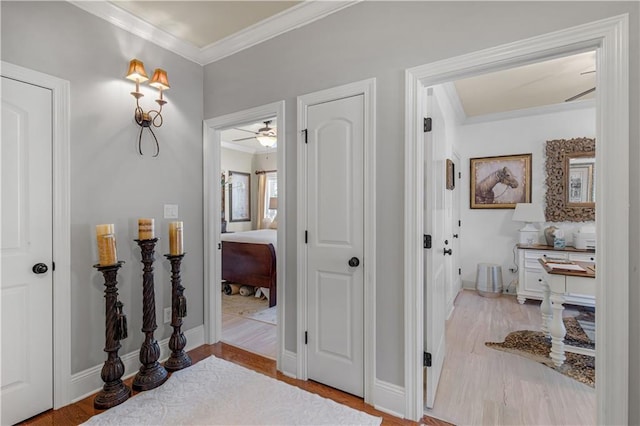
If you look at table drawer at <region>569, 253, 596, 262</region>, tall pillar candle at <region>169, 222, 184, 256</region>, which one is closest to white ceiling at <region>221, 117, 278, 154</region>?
tall pillar candle at <region>169, 222, 184, 256</region>

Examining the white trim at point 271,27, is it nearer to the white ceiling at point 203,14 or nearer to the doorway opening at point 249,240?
the white ceiling at point 203,14

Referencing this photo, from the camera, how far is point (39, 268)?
6.06 ft

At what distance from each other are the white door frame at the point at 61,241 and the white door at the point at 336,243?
5.15 feet

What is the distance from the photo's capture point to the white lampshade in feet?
13.5

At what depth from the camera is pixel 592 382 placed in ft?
7.11

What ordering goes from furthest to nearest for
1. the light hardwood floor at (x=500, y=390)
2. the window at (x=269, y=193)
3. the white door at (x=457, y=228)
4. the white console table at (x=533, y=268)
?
the window at (x=269, y=193) → the white door at (x=457, y=228) → the white console table at (x=533, y=268) → the light hardwood floor at (x=500, y=390)

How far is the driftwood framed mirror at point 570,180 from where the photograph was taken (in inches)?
159

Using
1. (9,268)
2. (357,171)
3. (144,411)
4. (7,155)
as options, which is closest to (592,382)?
(357,171)

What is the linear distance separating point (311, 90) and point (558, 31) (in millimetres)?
1411

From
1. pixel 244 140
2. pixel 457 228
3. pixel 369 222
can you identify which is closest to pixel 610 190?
pixel 369 222

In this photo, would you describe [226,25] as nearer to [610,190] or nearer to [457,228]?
[610,190]

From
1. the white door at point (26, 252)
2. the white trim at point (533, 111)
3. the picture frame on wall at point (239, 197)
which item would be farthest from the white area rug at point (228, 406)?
the picture frame on wall at point (239, 197)

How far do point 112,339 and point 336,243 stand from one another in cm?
159

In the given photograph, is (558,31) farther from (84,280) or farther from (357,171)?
(84,280)
